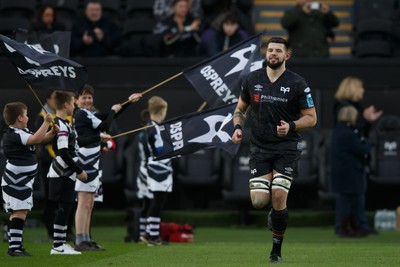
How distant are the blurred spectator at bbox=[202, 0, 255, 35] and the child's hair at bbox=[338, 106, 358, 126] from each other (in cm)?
383

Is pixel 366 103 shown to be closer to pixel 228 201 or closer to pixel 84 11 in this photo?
pixel 228 201

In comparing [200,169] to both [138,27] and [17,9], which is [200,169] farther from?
[17,9]

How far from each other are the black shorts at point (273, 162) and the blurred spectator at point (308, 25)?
28.1 ft

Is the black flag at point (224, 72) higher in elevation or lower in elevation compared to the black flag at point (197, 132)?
higher

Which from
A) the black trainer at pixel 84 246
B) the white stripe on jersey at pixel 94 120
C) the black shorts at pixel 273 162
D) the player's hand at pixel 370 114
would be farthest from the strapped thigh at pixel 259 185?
the player's hand at pixel 370 114

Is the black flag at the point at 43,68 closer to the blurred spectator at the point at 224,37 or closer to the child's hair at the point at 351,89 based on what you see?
the child's hair at the point at 351,89

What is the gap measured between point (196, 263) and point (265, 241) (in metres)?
5.12

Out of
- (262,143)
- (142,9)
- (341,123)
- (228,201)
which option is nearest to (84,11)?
(142,9)

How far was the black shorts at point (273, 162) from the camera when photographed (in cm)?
1211

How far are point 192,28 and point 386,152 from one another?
380cm

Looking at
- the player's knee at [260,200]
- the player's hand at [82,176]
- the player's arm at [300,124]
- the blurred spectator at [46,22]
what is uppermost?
the blurred spectator at [46,22]

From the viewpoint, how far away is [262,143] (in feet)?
40.1

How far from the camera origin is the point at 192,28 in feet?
67.6

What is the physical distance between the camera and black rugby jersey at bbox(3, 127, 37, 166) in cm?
1305
